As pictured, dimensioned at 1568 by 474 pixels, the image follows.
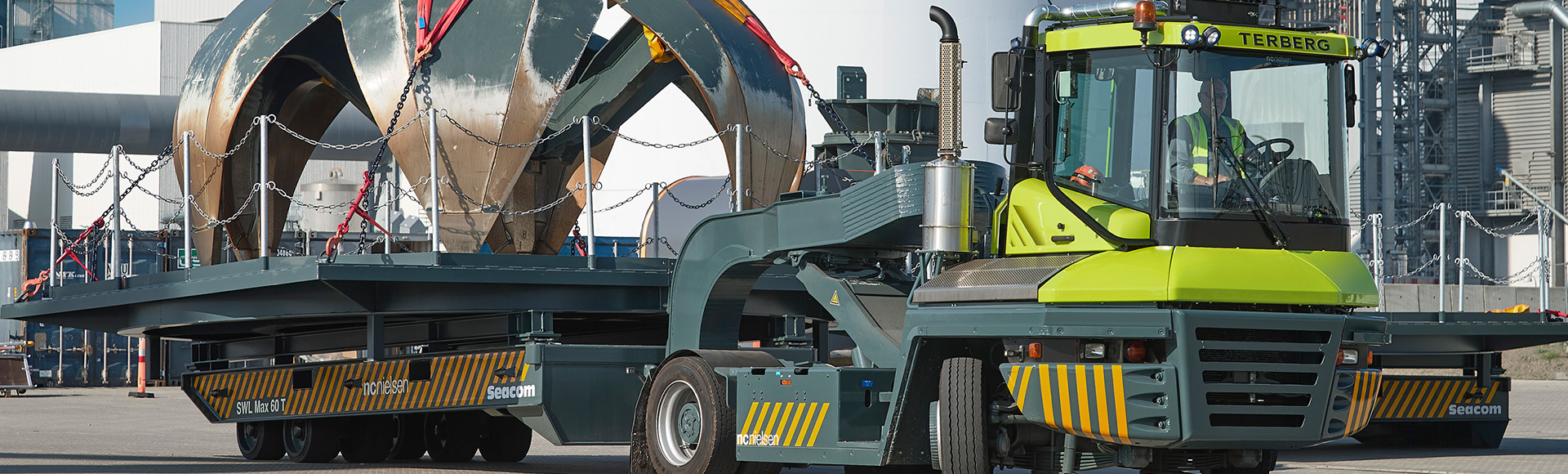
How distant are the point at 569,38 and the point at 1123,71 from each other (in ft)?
21.0

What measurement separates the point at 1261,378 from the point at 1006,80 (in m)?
1.90

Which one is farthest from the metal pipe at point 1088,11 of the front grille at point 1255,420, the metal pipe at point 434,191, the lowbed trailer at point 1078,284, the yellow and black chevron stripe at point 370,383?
the metal pipe at point 434,191

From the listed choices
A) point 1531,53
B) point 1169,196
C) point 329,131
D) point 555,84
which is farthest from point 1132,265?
point 1531,53

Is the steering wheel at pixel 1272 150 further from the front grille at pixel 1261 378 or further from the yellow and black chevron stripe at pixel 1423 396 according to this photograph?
the yellow and black chevron stripe at pixel 1423 396

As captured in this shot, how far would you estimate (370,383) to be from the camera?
12.8 m

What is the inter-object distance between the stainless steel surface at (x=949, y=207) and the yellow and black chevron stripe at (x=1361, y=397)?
2071 mm

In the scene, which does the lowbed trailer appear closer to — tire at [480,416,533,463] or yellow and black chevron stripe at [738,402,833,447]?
yellow and black chevron stripe at [738,402,833,447]

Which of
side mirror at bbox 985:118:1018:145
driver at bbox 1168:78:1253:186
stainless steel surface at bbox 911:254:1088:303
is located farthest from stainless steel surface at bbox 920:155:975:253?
driver at bbox 1168:78:1253:186

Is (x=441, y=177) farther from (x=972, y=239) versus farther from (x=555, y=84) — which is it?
(x=972, y=239)

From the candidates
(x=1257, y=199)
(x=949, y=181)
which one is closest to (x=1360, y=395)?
(x=1257, y=199)

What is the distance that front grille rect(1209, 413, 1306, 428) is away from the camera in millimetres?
7559

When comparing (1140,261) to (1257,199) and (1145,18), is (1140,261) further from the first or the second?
(1145,18)

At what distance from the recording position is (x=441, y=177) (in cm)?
1342

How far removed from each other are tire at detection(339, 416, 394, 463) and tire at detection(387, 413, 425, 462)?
0.14 meters
